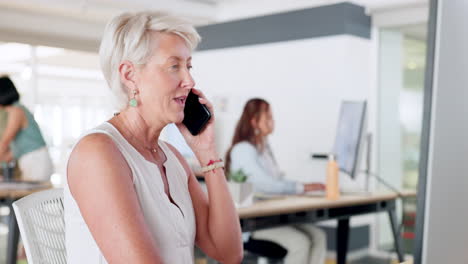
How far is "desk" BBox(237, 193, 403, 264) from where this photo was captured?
10.0 feet

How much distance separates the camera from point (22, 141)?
434cm

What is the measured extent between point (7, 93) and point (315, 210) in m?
2.44

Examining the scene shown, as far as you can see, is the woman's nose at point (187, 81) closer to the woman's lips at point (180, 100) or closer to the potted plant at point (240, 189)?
the woman's lips at point (180, 100)

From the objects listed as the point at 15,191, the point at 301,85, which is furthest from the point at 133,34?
the point at 301,85

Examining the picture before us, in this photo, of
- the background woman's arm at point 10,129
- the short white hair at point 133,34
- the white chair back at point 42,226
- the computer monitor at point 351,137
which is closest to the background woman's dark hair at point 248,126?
the computer monitor at point 351,137

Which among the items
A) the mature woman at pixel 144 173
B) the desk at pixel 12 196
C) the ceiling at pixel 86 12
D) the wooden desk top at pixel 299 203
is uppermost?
the ceiling at pixel 86 12

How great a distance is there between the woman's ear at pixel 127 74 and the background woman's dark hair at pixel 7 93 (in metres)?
3.12

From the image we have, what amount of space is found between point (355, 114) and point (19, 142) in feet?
7.79

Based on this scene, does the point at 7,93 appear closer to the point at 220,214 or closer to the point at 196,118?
the point at 196,118

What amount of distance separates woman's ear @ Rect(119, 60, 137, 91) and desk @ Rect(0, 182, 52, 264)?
2202 mm

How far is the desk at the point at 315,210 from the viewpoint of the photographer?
10.0 feet

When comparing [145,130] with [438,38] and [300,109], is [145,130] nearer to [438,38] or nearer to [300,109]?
[438,38]

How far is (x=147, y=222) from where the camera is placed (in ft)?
5.04

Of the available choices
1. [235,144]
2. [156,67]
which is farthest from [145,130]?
[235,144]
